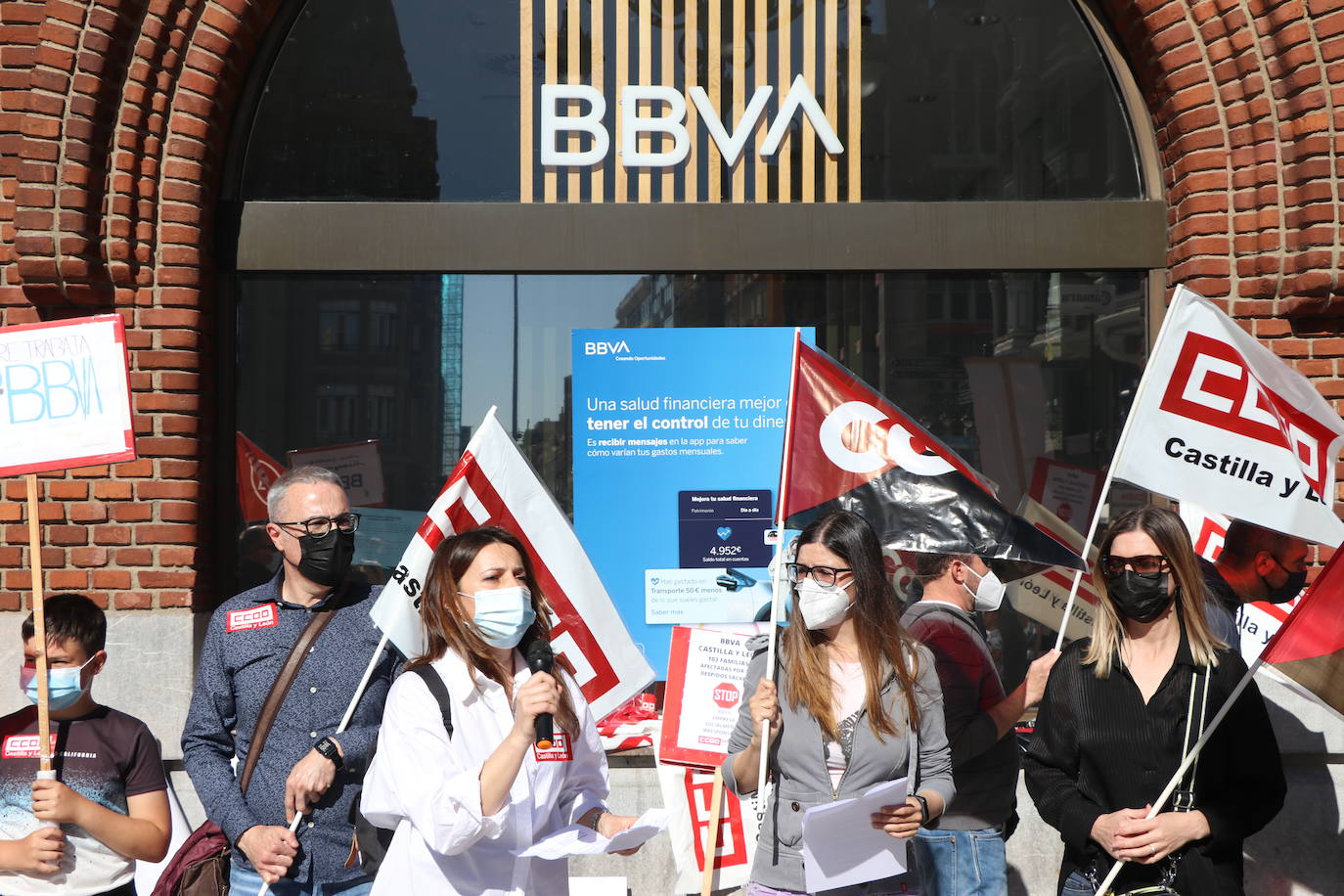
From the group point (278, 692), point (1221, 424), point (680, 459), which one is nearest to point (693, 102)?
point (680, 459)

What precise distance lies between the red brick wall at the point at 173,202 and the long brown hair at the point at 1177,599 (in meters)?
2.71

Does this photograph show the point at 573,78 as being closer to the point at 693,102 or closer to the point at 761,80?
the point at 693,102

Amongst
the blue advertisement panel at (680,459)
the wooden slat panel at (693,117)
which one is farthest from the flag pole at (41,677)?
the wooden slat panel at (693,117)

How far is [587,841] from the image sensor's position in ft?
10.9

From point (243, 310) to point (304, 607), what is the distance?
277 cm

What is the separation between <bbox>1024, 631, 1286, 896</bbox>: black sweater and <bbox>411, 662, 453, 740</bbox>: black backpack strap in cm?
190

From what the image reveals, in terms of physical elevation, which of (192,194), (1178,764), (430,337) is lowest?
(1178,764)

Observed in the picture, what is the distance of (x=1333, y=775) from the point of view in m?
6.08

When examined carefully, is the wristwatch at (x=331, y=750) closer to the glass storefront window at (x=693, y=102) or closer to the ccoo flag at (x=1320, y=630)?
the ccoo flag at (x=1320, y=630)

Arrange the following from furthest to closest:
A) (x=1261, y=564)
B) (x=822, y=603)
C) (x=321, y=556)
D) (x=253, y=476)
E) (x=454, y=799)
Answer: (x=253, y=476)
(x=1261, y=564)
(x=321, y=556)
(x=822, y=603)
(x=454, y=799)

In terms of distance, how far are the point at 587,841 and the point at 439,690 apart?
1.88 ft

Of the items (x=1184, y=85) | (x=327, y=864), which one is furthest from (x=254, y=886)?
(x=1184, y=85)

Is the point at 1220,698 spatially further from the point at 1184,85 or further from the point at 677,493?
the point at 1184,85

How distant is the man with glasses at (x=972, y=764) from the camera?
14.0 feet
